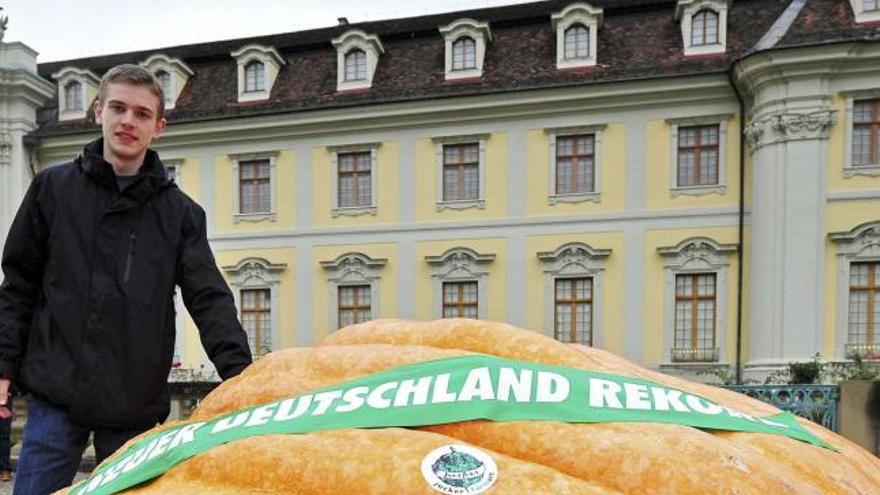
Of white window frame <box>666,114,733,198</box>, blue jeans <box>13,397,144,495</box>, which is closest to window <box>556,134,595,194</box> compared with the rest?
white window frame <box>666,114,733,198</box>

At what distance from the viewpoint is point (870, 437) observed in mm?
6664

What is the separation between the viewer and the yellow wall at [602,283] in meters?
19.4

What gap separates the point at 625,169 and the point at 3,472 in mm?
16151

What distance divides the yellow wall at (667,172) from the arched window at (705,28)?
7.90 ft

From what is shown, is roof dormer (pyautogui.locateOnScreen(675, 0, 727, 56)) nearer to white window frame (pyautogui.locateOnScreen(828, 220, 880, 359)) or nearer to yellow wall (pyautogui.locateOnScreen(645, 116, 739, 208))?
yellow wall (pyautogui.locateOnScreen(645, 116, 739, 208))

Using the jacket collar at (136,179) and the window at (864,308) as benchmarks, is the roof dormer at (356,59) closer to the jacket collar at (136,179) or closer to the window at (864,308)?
the window at (864,308)

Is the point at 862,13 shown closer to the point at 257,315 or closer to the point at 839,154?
the point at 839,154

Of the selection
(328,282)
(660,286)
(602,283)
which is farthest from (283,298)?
(660,286)

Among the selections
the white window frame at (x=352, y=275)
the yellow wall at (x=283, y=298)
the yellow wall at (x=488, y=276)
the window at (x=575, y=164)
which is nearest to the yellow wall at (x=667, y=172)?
the window at (x=575, y=164)

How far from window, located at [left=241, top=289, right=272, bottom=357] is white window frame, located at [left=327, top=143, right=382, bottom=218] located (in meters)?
3.65

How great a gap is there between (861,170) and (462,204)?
33.7ft

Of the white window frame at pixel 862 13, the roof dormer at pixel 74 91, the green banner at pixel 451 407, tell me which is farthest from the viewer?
the roof dormer at pixel 74 91

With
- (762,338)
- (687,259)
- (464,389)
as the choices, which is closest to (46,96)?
(687,259)

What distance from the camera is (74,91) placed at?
24500 millimetres
